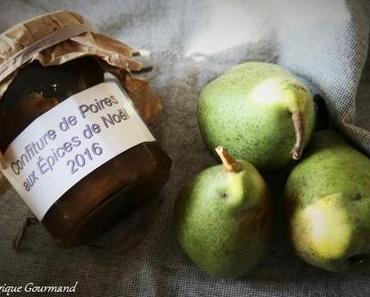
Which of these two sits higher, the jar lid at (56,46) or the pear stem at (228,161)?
the jar lid at (56,46)

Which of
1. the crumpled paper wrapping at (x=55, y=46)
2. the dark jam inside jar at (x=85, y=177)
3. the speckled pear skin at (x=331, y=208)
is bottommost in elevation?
the speckled pear skin at (x=331, y=208)

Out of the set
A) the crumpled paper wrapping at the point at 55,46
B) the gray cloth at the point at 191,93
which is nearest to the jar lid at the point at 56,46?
the crumpled paper wrapping at the point at 55,46

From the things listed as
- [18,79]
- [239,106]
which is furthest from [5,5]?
[239,106]

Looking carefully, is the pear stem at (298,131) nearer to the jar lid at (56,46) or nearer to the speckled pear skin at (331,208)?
the speckled pear skin at (331,208)

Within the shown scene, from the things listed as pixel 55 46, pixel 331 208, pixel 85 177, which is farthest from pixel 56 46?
pixel 331 208

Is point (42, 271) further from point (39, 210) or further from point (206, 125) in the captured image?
point (206, 125)
